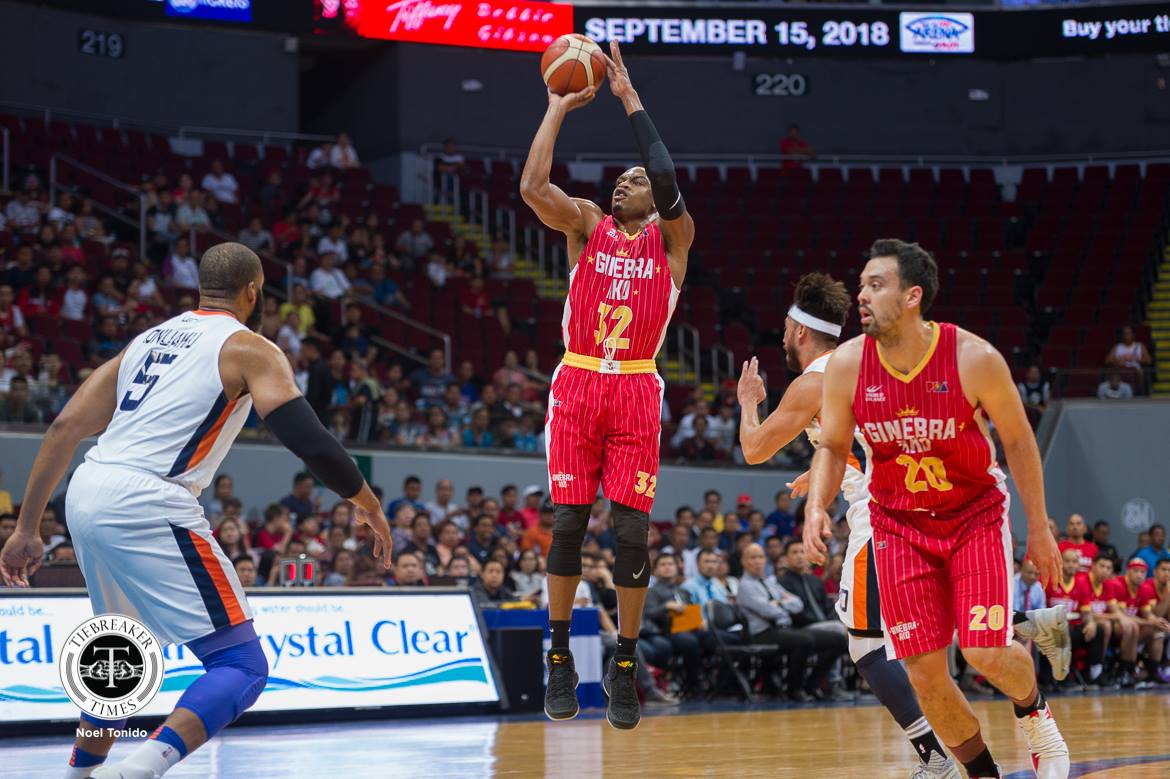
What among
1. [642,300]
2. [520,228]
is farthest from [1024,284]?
[642,300]

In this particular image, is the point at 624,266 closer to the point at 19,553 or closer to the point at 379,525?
the point at 379,525

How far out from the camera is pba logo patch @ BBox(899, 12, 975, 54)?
2558cm

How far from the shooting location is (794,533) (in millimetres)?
17156

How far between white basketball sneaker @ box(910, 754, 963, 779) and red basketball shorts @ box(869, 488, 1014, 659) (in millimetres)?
1093

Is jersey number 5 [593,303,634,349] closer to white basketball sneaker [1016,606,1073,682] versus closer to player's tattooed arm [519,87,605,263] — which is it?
player's tattooed arm [519,87,605,263]

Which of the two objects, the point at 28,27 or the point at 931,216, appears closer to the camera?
the point at 28,27

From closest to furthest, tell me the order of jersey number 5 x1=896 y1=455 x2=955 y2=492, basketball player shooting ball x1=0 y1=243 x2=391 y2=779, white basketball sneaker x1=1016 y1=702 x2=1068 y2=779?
basketball player shooting ball x1=0 y1=243 x2=391 y2=779 < jersey number 5 x1=896 y1=455 x2=955 y2=492 < white basketball sneaker x1=1016 y1=702 x2=1068 y2=779

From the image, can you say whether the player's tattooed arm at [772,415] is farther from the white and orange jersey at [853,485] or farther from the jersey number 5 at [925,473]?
the jersey number 5 at [925,473]

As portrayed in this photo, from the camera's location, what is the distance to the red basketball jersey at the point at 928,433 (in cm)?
568

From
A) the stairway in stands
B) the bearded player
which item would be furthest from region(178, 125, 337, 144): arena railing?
the bearded player

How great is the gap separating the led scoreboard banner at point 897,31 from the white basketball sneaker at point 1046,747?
2038cm

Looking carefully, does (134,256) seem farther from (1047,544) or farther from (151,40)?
(1047,544)

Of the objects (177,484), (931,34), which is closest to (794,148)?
(931,34)

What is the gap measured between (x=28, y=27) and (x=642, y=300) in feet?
65.4
